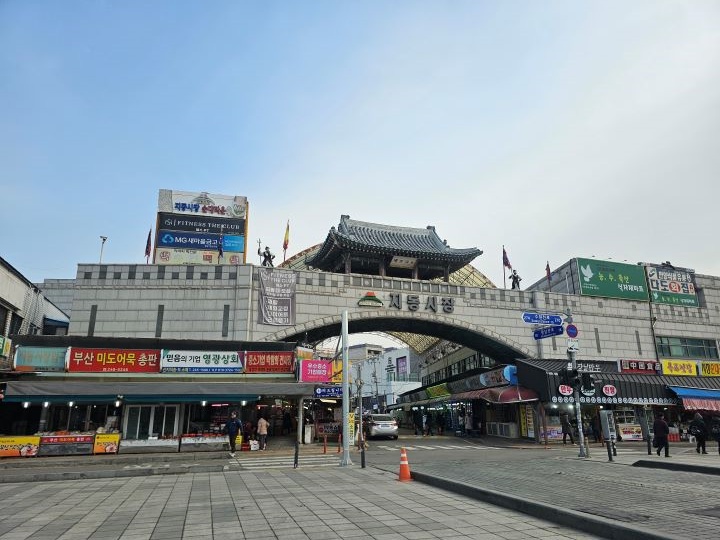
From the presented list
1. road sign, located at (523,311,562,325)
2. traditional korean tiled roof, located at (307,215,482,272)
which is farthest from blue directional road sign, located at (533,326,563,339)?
traditional korean tiled roof, located at (307,215,482,272)

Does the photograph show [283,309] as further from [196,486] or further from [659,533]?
[659,533]

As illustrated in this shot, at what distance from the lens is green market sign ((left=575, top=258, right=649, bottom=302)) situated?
4041 cm

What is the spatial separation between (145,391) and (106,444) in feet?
9.05

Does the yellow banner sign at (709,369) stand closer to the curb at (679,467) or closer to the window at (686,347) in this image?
the window at (686,347)

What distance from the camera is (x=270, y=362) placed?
27312mm

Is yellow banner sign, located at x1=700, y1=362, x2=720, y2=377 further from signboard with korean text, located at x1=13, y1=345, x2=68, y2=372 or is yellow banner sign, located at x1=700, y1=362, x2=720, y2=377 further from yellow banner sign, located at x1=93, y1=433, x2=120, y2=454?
signboard with korean text, located at x1=13, y1=345, x2=68, y2=372

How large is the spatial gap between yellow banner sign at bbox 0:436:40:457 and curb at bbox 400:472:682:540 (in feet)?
61.2

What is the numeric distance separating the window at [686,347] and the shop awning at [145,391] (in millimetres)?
32129

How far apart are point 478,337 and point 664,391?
41.2 ft

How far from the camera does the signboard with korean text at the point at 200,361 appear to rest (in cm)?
2602

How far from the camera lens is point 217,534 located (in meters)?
7.13

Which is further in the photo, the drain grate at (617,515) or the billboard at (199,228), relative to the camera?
the billboard at (199,228)

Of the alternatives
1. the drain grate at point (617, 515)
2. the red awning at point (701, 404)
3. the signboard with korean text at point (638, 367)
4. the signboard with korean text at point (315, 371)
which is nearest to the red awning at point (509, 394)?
the signboard with korean text at point (638, 367)

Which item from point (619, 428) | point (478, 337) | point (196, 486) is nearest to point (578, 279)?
point (478, 337)
